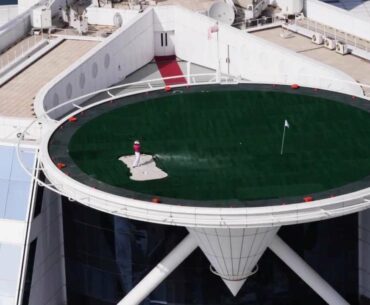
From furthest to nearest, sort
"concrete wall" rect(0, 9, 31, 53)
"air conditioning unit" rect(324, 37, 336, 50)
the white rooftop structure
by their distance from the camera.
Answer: "concrete wall" rect(0, 9, 31, 53), "air conditioning unit" rect(324, 37, 336, 50), the white rooftop structure

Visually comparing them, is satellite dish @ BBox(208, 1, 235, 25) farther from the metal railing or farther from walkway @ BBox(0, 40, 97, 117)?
walkway @ BBox(0, 40, 97, 117)

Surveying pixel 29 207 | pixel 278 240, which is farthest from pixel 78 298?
pixel 278 240

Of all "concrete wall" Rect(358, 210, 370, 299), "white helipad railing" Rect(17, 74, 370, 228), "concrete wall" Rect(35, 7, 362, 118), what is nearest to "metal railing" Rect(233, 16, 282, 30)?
"concrete wall" Rect(35, 7, 362, 118)

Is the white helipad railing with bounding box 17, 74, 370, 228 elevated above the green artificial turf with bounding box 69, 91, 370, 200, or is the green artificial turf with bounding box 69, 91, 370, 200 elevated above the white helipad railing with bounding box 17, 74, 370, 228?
the white helipad railing with bounding box 17, 74, 370, 228

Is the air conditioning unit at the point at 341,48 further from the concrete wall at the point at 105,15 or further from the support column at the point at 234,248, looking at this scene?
the support column at the point at 234,248

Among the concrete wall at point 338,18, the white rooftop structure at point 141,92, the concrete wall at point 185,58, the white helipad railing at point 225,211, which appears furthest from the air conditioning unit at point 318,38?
the white helipad railing at point 225,211

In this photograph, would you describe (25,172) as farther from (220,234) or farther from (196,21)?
(196,21)

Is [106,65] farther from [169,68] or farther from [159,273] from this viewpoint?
[159,273]
